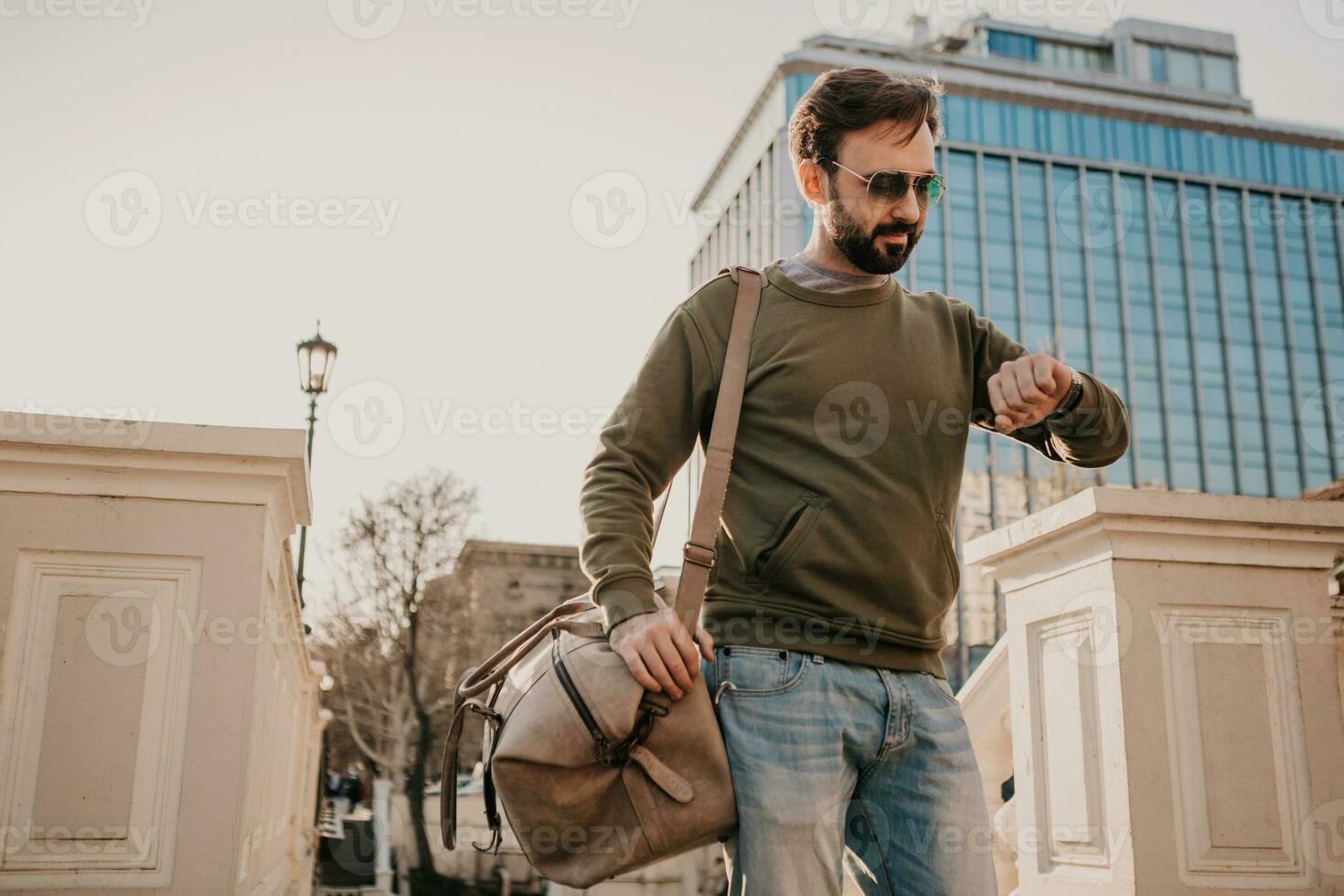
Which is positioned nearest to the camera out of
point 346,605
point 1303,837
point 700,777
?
point 700,777

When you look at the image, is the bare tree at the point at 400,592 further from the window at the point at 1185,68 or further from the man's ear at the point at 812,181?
Result: the window at the point at 1185,68

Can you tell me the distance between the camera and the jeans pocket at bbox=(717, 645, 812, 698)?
6.75ft

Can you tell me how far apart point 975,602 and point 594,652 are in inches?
2329

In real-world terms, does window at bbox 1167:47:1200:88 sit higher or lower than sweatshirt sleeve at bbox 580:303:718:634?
higher

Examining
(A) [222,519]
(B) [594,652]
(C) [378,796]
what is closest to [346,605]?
(C) [378,796]

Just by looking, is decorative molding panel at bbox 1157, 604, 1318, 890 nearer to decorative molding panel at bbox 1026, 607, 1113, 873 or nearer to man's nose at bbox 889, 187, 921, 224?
decorative molding panel at bbox 1026, 607, 1113, 873

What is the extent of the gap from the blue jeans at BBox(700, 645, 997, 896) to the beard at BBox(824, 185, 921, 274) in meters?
0.77

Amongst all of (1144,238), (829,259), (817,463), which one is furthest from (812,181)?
(1144,238)

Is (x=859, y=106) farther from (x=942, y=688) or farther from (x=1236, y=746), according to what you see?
(x=1236, y=746)

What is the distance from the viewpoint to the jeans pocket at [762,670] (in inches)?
81.0

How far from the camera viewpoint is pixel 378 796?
37.1 metres

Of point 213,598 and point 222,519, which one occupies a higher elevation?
point 222,519

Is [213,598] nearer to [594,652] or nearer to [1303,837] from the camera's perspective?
[594,652]

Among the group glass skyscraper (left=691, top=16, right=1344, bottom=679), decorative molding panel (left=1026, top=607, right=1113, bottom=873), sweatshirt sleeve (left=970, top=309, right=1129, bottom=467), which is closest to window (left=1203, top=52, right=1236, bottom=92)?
glass skyscraper (left=691, top=16, right=1344, bottom=679)
